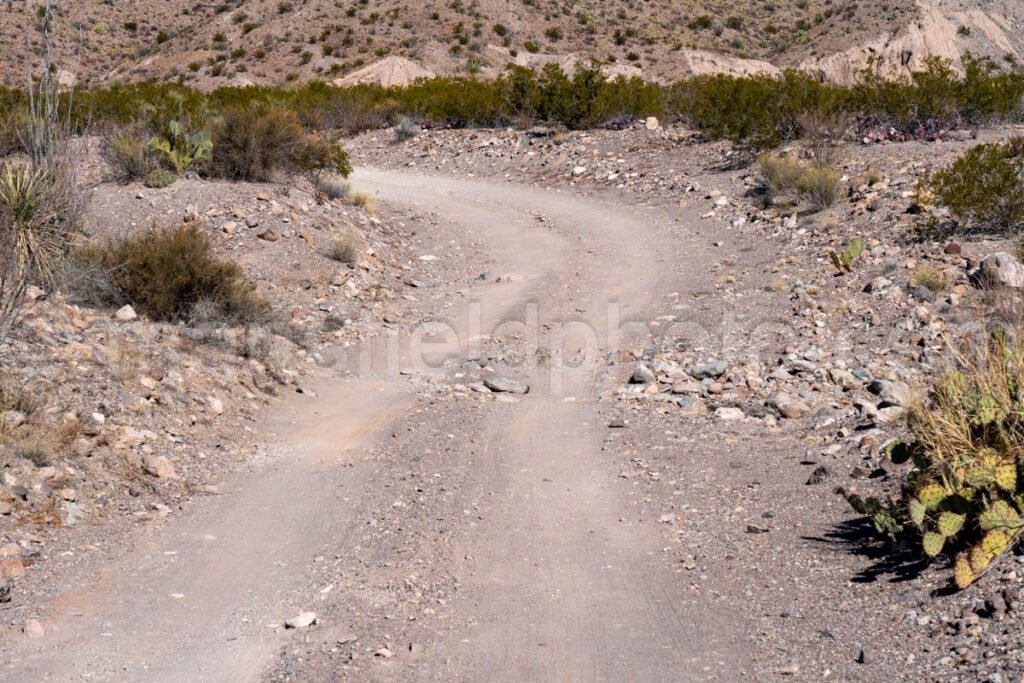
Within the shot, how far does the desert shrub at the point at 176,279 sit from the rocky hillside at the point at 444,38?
35484 mm

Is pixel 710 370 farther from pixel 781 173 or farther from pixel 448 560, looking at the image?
pixel 781 173

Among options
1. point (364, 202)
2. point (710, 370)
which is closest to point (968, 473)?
point (710, 370)

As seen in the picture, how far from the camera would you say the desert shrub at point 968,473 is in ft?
16.2

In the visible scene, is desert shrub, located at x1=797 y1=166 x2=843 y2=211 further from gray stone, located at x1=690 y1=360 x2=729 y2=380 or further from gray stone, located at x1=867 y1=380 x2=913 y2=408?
gray stone, located at x1=867 y1=380 x2=913 y2=408

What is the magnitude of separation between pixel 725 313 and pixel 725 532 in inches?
222

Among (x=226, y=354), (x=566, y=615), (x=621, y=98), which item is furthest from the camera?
(x=621, y=98)

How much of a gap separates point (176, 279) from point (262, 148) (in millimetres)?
6079

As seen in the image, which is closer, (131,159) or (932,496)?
(932,496)

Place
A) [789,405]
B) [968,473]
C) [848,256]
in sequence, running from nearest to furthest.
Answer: [968,473] < [789,405] < [848,256]

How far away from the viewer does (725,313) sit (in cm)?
1174

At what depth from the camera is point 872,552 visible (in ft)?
19.0

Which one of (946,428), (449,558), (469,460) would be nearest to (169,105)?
(469,460)

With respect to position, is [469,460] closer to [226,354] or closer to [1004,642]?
[226,354]

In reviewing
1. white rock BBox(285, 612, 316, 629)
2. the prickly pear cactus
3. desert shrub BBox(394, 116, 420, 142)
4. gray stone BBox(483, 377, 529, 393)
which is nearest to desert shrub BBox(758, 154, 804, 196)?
the prickly pear cactus
